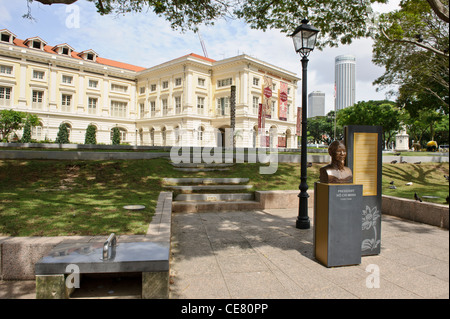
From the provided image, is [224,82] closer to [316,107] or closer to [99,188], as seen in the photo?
[99,188]

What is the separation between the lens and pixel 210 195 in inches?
374

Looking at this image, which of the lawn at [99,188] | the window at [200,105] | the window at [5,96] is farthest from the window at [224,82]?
the lawn at [99,188]

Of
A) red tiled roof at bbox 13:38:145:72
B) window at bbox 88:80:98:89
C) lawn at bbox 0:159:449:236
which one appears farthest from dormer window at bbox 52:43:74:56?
lawn at bbox 0:159:449:236

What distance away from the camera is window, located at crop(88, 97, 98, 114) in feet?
150

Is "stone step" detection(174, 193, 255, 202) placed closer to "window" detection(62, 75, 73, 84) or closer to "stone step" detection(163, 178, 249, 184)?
"stone step" detection(163, 178, 249, 184)

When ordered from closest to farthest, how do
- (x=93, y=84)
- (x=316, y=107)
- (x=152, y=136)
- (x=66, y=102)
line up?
(x=66, y=102)
(x=93, y=84)
(x=152, y=136)
(x=316, y=107)

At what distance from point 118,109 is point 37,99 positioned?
1230 cm

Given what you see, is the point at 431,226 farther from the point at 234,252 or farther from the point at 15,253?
the point at 15,253

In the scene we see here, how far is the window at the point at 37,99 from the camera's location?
1590 inches

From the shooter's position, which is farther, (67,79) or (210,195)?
(67,79)

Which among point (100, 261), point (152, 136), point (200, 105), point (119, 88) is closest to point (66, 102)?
point (119, 88)

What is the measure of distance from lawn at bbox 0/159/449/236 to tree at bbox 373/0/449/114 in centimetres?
461

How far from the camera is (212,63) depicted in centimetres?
4450

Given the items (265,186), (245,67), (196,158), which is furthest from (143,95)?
(265,186)
